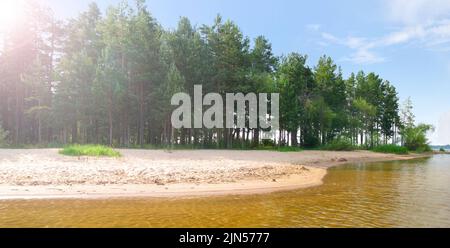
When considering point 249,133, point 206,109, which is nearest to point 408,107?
point 249,133

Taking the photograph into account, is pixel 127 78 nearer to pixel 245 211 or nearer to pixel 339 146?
pixel 245 211

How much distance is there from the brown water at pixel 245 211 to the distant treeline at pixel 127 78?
25140 mm

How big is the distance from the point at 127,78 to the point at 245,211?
30847 millimetres

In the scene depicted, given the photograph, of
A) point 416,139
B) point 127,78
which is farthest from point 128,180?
point 416,139

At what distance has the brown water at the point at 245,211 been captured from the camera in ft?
26.3

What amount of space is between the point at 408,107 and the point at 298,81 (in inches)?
1688

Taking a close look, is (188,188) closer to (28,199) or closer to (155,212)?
(155,212)

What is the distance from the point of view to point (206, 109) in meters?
40.7

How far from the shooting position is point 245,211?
9.30 metres

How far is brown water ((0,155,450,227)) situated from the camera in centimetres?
801

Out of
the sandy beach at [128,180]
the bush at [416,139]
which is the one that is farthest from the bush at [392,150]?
the sandy beach at [128,180]

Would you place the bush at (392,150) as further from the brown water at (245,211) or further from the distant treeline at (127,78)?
the brown water at (245,211)

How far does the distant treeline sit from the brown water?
25.1 meters

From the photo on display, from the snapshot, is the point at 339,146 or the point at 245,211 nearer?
the point at 245,211
